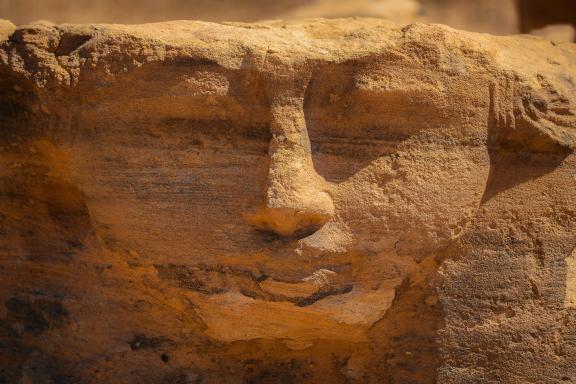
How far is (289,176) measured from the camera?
141 centimetres

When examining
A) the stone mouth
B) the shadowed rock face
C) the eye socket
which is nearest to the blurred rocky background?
the shadowed rock face

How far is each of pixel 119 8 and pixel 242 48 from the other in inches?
52.1

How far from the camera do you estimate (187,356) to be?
5.53 feet

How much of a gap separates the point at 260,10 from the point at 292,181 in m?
1.29

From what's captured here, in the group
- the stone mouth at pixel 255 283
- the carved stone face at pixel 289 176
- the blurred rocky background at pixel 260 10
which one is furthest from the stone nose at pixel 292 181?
the blurred rocky background at pixel 260 10

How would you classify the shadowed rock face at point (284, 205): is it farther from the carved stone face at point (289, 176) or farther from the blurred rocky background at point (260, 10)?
the blurred rocky background at point (260, 10)

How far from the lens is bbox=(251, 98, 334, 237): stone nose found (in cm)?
141

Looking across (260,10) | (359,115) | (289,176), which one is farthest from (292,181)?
(260,10)

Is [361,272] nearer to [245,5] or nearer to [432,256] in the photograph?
[432,256]

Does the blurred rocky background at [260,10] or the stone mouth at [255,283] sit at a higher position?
the blurred rocky background at [260,10]

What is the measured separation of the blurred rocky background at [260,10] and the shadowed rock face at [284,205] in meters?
0.75

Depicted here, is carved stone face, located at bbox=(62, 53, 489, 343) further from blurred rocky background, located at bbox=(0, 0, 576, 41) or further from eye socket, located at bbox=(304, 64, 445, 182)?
blurred rocky background, located at bbox=(0, 0, 576, 41)

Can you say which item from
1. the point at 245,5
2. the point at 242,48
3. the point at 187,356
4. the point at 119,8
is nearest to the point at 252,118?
the point at 242,48

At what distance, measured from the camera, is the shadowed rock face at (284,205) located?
1440 mm
